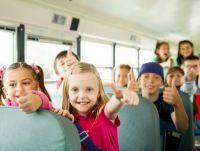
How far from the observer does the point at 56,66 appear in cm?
316

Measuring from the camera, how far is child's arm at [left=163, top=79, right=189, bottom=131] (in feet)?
7.39

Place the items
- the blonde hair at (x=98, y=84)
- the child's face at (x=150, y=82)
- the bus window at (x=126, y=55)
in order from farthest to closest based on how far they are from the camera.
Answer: the bus window at (x=126, y=55), the child's face at (x=150, y=82), the blonde hair at (x=98, y=84)

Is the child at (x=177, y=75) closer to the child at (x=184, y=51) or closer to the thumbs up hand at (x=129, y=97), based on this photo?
the child at (x=184, y=51)

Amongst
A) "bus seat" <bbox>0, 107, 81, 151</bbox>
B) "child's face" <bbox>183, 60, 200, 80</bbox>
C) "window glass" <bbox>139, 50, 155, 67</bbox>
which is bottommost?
"bus seat" <bbox>0, 107, 81, 151</bbox>

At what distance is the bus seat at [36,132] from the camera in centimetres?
118

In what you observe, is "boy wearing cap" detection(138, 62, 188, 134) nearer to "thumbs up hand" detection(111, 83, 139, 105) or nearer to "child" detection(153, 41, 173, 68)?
"thumbs up hand" detection(111, 83, 139, 105)

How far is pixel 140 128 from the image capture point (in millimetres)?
2248

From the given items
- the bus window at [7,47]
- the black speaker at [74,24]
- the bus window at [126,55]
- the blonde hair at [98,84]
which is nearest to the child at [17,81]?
the blonde hair at [98,84]

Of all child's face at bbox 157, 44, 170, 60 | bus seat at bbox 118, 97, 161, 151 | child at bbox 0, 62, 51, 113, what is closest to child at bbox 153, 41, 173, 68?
child's face at bbox 157, 44, 170, 60

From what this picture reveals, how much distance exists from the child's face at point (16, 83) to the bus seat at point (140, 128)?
822 mm

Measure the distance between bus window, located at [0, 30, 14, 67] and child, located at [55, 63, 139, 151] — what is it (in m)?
2.34

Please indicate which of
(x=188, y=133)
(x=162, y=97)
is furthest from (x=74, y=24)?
(x=188, y=133)

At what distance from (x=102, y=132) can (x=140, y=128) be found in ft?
2.18

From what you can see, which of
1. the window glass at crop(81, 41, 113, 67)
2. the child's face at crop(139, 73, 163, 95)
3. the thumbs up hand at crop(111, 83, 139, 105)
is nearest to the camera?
the thumbs up hand at crop(111, 83, 139, 105)
